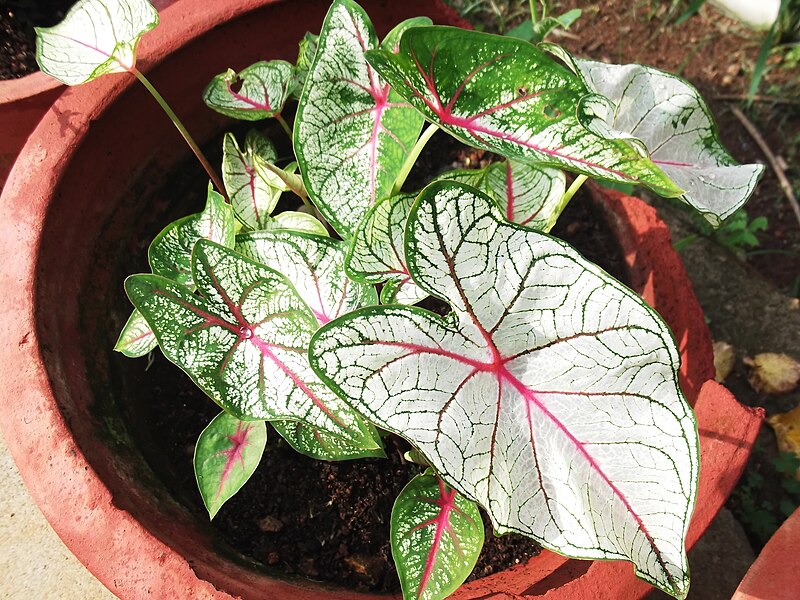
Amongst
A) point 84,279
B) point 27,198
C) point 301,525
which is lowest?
point 301,525

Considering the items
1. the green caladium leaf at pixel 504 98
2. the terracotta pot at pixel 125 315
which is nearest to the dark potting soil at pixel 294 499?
the terracotta pot at pixel 125 315

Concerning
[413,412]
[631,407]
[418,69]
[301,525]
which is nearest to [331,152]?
[418,69]

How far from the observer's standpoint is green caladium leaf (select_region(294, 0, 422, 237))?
28.3 inches

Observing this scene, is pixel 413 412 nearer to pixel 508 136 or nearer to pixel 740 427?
pixel 508 136

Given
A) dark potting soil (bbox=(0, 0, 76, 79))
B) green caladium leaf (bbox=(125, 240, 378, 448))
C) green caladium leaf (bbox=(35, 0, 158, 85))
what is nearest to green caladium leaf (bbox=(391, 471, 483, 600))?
green caladium leaf (bbox=(125, 240, 378, 448))

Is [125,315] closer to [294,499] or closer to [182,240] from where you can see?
[182,240]

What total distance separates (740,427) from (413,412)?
50 cm

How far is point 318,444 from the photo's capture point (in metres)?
0.81

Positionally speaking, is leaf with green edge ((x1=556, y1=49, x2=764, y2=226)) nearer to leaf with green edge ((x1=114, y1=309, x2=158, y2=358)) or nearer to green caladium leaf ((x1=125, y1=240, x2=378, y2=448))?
green caladium leaf ((x1=125, y1=240, x2=378, y2=448))

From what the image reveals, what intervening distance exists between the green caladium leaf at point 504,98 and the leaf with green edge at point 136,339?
516mm

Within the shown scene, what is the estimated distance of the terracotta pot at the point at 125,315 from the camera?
2.52 feet

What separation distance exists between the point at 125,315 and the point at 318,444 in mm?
462

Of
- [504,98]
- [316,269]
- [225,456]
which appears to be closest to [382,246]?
[316,269]

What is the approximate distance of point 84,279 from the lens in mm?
988
